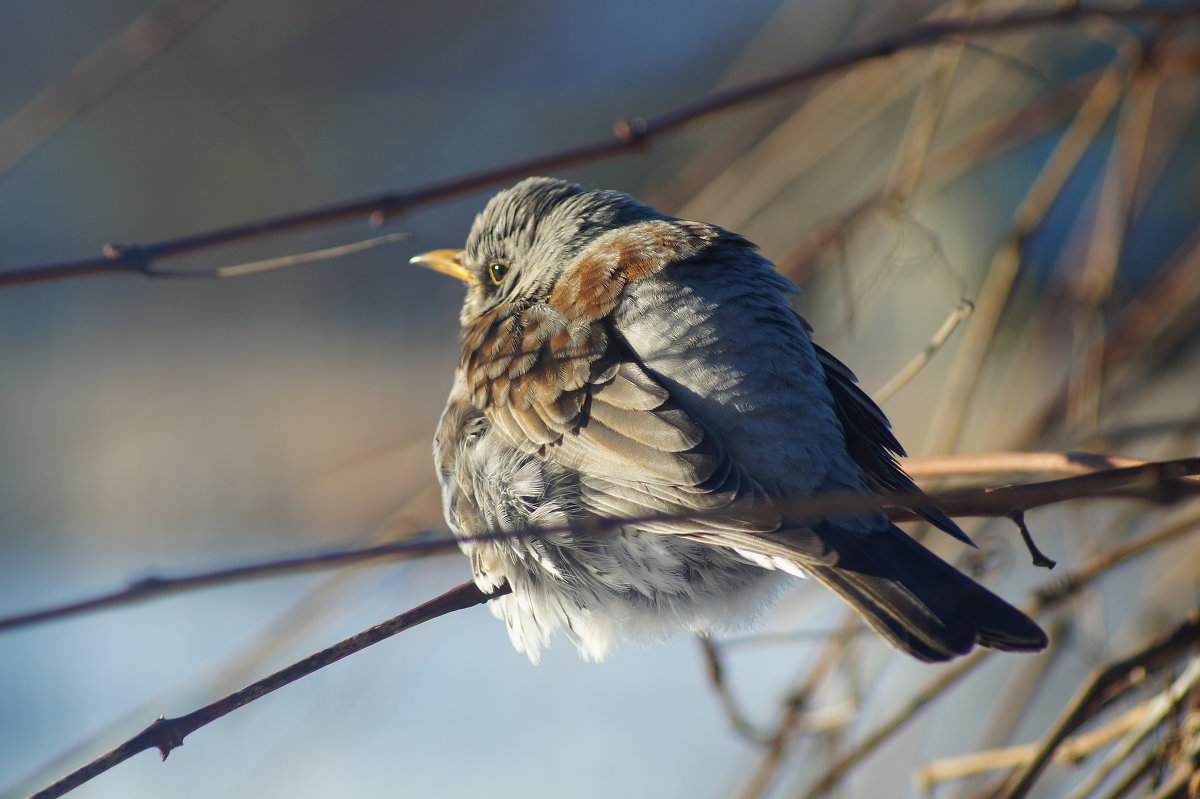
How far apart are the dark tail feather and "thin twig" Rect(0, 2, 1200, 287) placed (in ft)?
3.38

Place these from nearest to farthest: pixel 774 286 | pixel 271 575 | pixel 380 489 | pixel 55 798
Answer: pixel 271 575 < pixel 55 798 < pixel 774 286 < pixel 380 489

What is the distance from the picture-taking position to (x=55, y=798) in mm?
1505

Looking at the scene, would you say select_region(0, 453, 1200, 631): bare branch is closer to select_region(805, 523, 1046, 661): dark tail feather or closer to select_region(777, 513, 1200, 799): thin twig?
select_region(805, 523, 1046, 661): dark tail feather

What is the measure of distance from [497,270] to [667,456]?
1292 mm

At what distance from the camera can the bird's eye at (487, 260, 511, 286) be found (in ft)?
11.3

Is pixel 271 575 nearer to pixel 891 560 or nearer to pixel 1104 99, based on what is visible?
pixel 891 560

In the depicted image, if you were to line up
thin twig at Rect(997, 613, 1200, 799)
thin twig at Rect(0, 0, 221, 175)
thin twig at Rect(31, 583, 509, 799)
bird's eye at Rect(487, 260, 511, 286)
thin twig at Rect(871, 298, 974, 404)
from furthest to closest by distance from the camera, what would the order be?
bird's eye at Rect(487, 260, 511, 286) → thin twig at Rect(0, 0, 221, 175) → thin twig at Rect(871, 298, 974, 404) → thin twig at Rect(997, 613, 1200, 799) → thin twig at Rect(31, 583, 509, 799)

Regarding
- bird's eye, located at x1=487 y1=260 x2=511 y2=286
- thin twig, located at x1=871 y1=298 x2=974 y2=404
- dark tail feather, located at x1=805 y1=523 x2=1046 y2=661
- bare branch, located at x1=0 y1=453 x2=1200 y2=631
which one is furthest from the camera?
bird's eye, located at x1=487 y1=260 x2=511 y2=286

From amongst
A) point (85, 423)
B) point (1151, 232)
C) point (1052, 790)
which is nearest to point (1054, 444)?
point (1052, 790)

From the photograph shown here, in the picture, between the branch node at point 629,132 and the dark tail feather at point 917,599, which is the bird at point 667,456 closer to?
the dark tail feather at point 917,599

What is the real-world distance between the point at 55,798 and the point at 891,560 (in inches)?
60.5

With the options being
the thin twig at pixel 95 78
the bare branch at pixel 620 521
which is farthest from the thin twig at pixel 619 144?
the bare branch at pixel 620 521

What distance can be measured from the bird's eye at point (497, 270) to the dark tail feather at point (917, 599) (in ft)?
5.27

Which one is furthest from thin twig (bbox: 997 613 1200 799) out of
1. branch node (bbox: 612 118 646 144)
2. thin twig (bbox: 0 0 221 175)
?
thin twig (bbox: 0 0 221 175)
